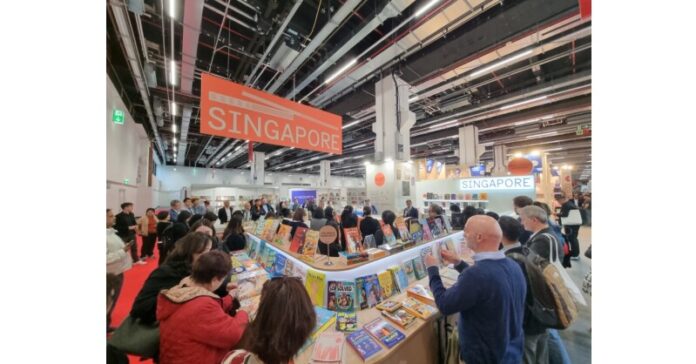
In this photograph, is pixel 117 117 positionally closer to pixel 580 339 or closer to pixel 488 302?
pixel 488 302

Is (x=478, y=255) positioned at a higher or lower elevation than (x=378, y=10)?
lower

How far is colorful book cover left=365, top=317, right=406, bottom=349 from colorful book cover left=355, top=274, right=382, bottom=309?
217mm

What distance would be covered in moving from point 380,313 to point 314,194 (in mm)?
15184

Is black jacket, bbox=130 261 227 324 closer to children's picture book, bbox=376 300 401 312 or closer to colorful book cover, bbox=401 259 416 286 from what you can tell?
children's picture book, bbox=376 300 401 312

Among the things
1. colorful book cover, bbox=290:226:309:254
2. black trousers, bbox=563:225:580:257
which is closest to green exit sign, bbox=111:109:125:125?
colorful book cover, bbox=290:226:309:254

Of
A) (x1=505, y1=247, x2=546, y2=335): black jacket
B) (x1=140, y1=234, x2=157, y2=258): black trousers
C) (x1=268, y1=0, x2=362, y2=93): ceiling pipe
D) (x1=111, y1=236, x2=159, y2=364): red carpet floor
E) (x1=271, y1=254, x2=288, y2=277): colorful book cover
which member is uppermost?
(x1=268, y1=0, x2=362, y2=93): ceiling pipe

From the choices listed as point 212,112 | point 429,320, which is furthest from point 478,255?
point 212,112

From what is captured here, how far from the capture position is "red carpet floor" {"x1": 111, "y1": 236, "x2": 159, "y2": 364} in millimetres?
3378

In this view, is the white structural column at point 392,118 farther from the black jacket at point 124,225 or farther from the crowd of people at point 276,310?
the black jacket at point 124,225

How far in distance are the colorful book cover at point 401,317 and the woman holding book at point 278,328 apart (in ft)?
3.28

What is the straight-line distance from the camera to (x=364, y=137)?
36.9 feet

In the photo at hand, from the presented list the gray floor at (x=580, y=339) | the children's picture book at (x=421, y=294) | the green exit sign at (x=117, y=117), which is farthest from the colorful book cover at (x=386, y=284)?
the green exit sign at (x=117, y=117)

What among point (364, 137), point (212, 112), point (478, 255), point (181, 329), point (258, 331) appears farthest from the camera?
point (364, 137)
